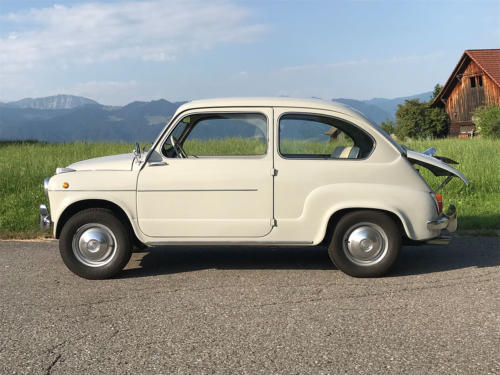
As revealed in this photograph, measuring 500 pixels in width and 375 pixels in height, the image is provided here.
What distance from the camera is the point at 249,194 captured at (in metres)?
6.09

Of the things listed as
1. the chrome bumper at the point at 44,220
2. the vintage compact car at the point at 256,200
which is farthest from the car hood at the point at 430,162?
the chrome bumper at the point at 44,220

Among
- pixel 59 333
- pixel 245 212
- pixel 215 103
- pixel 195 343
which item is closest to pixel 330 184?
pixel 245 212

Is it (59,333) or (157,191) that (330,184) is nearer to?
(157,191)

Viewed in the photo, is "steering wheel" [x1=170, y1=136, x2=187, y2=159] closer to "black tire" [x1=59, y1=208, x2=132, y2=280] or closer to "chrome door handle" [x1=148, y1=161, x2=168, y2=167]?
"chrome door handle" [x1=148, y1=161, x2=168, y2=167]

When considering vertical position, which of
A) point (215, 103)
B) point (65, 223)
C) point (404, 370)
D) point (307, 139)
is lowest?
point (404, 370)

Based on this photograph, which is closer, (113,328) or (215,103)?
(113,328)

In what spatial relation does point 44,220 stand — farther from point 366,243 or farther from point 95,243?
point 366,243

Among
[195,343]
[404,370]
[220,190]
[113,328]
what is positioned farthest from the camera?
[220,190]

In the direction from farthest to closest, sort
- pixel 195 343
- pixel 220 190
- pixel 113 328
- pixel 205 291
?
pixel 220 190 → pixel 205 291 → pixel 113 328 → pixel 195 343

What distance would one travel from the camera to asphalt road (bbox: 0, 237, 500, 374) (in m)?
3.90

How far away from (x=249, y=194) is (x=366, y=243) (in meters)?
1.34

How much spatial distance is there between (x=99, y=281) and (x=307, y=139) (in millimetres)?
2769

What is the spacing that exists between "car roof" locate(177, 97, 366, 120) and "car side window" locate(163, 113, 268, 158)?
120 millimetres

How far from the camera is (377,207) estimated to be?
19.8ft
